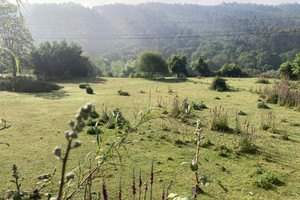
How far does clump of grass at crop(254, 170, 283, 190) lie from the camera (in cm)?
420

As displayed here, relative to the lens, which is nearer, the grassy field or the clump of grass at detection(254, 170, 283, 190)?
the grassy field

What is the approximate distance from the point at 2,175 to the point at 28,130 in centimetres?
342

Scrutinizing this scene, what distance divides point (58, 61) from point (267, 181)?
3471 centimetres

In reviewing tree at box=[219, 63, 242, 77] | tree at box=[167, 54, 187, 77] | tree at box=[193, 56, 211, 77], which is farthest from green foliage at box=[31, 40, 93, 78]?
tree at box=[219, 63, 242, 77]

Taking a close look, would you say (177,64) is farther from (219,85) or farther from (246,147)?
(246,147)

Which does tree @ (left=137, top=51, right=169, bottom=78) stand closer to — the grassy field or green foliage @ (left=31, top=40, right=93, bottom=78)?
green foliage @ (left=31, top=40, right=93, bottom=78)

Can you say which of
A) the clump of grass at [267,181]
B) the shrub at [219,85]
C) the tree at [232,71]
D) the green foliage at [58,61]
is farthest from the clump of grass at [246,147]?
the green foliage at [58,61]

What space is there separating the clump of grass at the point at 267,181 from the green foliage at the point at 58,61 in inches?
1334

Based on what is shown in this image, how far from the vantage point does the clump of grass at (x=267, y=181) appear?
165 inches

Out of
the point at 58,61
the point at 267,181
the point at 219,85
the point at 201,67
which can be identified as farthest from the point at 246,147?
the point at 58,61

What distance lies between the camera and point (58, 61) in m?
33.4

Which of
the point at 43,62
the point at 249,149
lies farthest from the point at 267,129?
the point at 43,62

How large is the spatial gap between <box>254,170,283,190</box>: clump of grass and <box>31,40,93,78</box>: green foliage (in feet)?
111

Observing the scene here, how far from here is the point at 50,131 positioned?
7.42 meters
